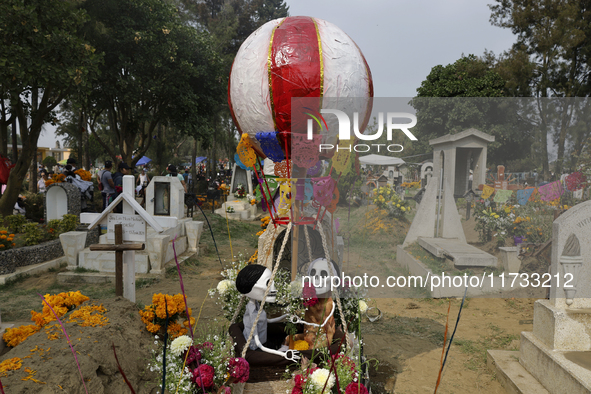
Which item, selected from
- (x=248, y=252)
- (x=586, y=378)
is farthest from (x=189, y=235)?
(x=586, y=378)

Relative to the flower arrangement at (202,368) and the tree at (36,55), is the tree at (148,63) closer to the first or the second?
the tree at (36,55)

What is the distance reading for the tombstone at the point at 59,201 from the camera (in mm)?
9477

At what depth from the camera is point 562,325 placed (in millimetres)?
3943

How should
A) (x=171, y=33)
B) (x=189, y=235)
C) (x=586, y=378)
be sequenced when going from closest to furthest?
(x=586, y=378) < (x=189, y=235) < (x=171, y=33)

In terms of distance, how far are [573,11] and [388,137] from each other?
56.0 feet

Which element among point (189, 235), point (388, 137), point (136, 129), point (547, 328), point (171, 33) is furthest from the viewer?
point (136, 129)

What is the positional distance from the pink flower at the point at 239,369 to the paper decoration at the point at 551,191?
6.20 meters

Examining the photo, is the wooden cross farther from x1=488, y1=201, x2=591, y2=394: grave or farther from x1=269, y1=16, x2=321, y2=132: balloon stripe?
x1=488, y1=201, x2=591, y2=394: grave

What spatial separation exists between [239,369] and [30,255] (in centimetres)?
679

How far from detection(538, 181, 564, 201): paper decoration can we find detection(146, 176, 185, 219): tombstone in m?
8.25

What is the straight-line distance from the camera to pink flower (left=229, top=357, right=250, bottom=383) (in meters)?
2.78

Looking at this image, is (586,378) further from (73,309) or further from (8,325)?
(8,325)

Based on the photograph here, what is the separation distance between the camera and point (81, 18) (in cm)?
998

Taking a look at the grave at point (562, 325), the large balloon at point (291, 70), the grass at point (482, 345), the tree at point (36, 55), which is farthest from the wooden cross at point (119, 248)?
the tree at point (36, 55)
